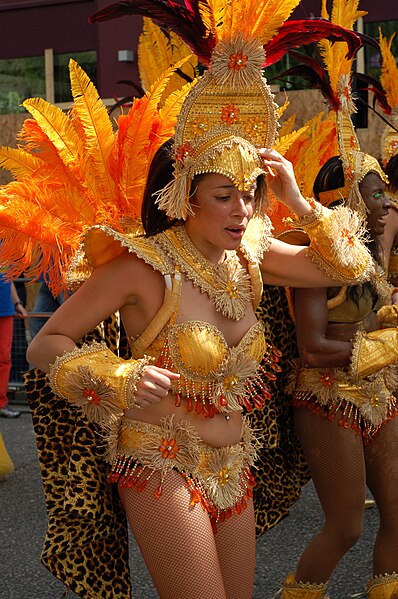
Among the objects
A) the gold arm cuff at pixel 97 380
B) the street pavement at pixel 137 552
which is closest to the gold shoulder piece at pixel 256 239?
the gold arm cuff at pixel 97 380

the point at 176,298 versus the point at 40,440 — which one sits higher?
the point at 176,298

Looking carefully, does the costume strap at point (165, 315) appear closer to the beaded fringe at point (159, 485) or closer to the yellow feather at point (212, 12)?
the beaded fringe at point (159, 485)

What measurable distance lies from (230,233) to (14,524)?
3219 mm

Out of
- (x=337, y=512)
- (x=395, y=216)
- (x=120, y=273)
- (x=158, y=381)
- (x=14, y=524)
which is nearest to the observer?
(x=158, y=381)

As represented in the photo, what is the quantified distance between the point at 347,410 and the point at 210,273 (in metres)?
1.09

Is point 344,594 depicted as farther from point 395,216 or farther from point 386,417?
point 395,216

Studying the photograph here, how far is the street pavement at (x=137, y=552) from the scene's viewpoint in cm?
445

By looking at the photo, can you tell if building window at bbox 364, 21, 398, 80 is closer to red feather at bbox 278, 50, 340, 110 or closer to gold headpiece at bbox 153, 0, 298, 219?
red feather at bbox 278, 50, 340, 110

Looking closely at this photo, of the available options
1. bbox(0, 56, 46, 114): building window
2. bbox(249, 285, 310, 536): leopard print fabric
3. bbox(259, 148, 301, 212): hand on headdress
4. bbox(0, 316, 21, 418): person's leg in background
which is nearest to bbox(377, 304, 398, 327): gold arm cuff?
bbox(249, 285, 310, 536): leopard print fabric

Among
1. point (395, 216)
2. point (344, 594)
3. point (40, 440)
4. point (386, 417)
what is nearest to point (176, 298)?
point (40, 440)

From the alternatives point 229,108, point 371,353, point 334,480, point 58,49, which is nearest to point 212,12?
point 229,108

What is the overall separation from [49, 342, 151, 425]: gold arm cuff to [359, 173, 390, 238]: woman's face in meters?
1.53

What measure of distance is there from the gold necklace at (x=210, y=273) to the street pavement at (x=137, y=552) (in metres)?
1.90

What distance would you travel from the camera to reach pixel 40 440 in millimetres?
3133
